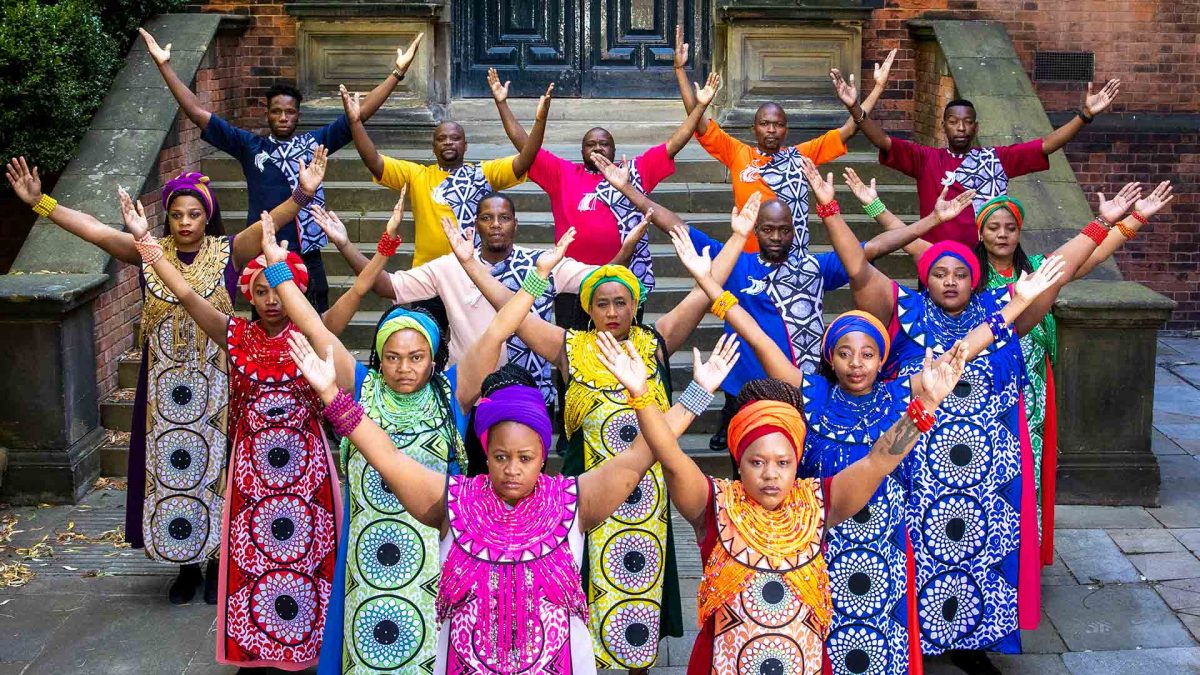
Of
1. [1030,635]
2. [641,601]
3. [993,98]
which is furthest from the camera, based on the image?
[993,98]

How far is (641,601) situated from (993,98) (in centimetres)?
576

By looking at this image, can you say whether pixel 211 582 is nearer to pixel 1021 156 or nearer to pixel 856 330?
pixel 856 330

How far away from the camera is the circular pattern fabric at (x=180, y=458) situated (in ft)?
22.4

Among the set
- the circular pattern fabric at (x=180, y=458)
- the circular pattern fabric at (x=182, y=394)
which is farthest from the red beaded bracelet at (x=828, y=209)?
the circular pattern fabric at (x=180, y=458)

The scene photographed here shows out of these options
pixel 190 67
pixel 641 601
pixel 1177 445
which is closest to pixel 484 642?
pixel 641 601

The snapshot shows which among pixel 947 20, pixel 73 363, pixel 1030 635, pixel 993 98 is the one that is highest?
pixel 947 20

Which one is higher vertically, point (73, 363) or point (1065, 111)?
point (1065, 111)

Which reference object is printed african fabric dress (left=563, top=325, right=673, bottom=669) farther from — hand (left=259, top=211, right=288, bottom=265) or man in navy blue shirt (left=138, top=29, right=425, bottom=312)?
man in navy blue shirt (left=138, top=29, right=425, bottom=312)

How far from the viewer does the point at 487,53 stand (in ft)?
41.4

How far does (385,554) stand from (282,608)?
921mm

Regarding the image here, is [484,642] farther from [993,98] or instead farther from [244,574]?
[993,98]

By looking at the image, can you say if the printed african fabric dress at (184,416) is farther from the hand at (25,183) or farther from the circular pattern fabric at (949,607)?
the circular pattern fabric at (949,607)

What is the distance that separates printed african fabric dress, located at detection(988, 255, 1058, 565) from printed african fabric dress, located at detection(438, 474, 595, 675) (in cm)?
310

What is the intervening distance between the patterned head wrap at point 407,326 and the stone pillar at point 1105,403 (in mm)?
4352
